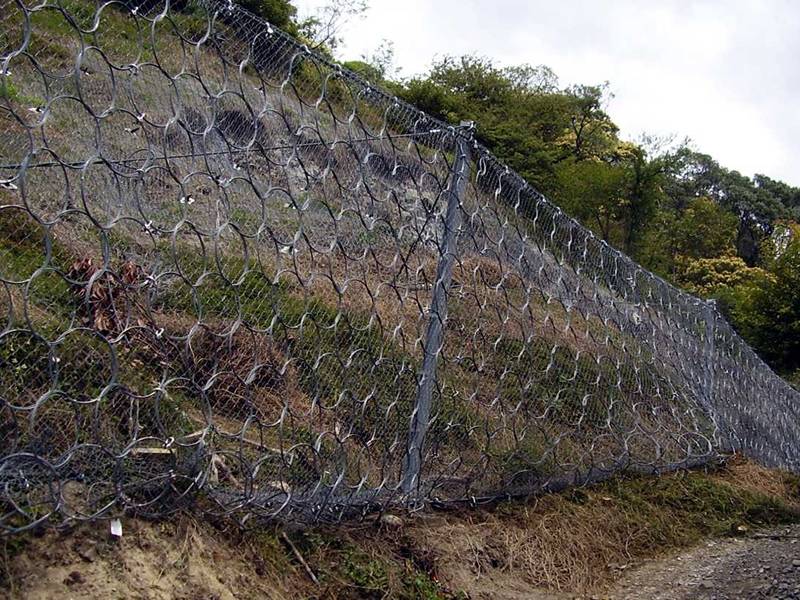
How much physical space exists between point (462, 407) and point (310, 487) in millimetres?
864

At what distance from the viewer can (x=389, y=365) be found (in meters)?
2.83

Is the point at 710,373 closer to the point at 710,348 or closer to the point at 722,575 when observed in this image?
the point at 710,348

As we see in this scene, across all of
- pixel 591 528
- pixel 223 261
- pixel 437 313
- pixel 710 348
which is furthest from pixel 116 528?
pixel 710 348

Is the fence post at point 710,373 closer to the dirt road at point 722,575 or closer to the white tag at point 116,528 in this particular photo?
the dirt road at point 722,575

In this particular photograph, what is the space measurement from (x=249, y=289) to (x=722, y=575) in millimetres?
2236

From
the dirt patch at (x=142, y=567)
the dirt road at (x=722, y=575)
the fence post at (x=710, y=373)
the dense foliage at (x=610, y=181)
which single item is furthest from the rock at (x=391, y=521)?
the dense foliage at (x=610, y=181)

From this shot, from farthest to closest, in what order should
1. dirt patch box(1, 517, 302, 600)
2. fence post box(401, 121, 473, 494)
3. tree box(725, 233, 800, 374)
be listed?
tree box(725, 233, 800, 374) < fence post box(401, 121, 473, 494) < dirt patch box(1, 517, 302, 600)

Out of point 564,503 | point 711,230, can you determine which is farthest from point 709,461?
point 711,230

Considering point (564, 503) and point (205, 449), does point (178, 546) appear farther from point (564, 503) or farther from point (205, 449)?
point (564, 503)

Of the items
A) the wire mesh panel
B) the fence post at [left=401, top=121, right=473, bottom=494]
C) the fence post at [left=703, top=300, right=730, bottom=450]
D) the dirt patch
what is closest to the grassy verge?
the dirt patch

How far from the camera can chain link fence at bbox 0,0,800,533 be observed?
204 centimetres

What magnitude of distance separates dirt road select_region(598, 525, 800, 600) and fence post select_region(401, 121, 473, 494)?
36.8 inches

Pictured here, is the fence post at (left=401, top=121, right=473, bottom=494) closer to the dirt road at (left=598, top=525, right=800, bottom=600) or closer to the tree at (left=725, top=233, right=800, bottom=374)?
the dirt road at (left=598, top=525, right=800, bottom=600)

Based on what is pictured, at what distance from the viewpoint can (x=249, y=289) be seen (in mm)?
2578
